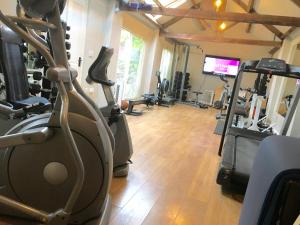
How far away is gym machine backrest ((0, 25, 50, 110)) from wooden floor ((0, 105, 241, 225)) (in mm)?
1122

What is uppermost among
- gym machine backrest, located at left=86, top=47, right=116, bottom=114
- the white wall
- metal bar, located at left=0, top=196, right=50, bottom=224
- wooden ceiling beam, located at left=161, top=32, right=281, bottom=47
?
wooden ceiling beam, located at left=161, top=32, right=281, bottom=47

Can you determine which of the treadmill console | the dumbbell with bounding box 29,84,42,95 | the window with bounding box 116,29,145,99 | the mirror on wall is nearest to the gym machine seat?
the treadmill console

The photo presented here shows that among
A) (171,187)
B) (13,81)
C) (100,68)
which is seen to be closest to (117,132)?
(100,68)

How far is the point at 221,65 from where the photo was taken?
32.0 feet

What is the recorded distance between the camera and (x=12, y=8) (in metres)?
3.14

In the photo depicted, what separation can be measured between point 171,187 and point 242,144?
1.18 metres

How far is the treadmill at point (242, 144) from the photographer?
7.71ft

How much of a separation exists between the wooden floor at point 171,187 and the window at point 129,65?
285cm

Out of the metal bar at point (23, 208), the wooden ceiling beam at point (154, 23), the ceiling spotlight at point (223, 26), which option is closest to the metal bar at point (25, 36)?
the metal bar at point (23, 208)

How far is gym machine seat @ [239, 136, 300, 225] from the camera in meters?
0.88

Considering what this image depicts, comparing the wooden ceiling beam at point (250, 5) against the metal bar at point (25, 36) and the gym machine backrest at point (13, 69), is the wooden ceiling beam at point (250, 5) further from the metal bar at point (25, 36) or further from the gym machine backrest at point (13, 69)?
the metal bar at point (25, 36)

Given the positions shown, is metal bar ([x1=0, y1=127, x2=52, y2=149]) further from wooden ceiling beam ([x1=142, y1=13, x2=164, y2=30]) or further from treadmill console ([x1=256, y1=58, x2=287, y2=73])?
wooden ceiling beam ([x1=142, y1=13, x2=164, y2=30])

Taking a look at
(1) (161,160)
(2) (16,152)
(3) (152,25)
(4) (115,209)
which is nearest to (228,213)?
(4) (115,209)

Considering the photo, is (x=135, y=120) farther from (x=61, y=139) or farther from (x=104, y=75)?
(x=61, y=139)
